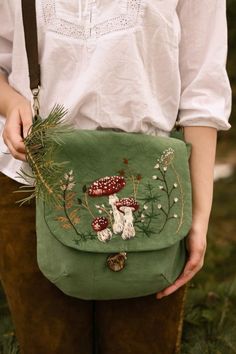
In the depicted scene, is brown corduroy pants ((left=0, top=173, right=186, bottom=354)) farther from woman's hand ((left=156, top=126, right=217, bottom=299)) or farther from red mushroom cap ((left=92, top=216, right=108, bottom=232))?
red mushroom cap ((left=92, top=216, right=108, bottom=232))

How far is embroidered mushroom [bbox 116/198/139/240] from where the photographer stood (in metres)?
1.18

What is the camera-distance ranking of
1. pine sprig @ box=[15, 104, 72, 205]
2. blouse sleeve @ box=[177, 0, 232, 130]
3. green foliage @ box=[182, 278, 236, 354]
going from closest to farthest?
pine sprig @ box=[15, 104, 72, 205], blouse sleeve @ box=[177, 0, 232, 130], green foliage @ box=[182, 278, 236, 354]

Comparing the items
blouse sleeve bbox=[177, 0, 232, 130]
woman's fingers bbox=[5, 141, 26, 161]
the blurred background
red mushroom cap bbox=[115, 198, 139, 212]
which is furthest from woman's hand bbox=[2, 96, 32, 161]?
the blurred background

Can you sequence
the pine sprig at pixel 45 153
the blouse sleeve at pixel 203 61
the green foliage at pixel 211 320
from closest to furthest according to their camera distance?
the pine sprig at pixel 45 153 < the blouse sleeve at pixel 203 61 < the green foliage at pixel 211 320

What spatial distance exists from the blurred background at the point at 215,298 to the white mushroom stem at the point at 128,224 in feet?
2.73

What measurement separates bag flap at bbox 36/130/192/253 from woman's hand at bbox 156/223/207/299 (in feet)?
0.21

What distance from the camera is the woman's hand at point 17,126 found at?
3.86 ft

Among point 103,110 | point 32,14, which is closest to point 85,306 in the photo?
point 103,110

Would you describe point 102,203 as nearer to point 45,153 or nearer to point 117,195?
point 117,195

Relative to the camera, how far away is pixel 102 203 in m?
1.19

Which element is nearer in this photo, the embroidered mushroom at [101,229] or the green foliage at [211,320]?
the embroidered mushroom at [101,229]

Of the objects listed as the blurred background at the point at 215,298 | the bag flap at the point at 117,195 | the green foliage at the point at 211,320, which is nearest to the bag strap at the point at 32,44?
the bag flap at the point at 117,195

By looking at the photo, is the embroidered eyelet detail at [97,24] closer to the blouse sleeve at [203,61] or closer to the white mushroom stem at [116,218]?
the blouse sleeve at [203,61]

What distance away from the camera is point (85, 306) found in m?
1.35
